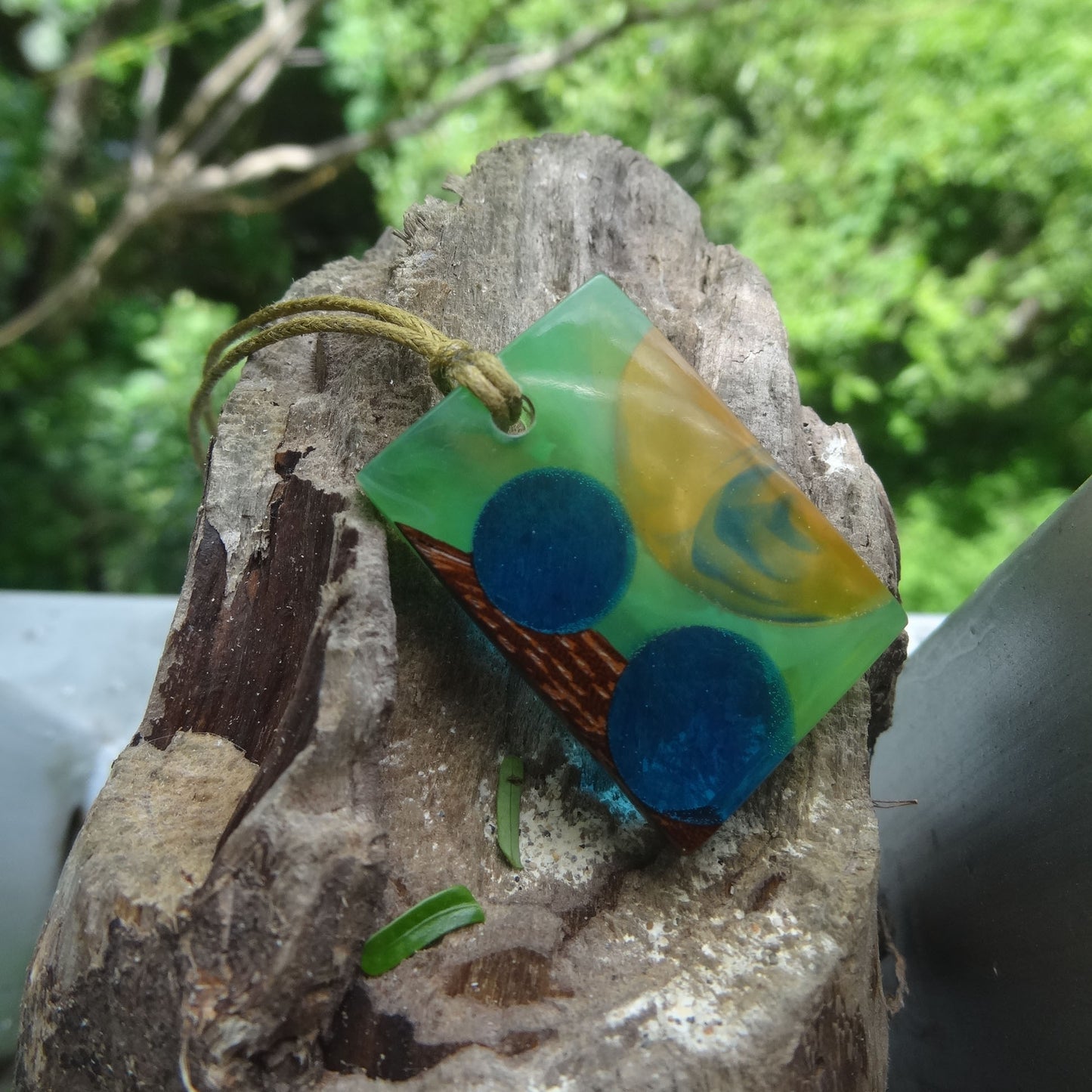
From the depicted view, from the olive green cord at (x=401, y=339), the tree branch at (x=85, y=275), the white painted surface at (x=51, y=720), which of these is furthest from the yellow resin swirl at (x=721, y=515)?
the tree branch at (x=85, y=275)

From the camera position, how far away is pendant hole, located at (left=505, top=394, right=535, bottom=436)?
2.36ft

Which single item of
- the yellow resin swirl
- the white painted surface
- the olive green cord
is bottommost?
the white painted surface

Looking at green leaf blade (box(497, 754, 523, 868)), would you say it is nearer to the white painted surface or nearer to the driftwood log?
the driftwood log

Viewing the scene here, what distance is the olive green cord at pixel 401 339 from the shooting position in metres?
0.70

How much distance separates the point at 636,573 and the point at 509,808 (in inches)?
9.0

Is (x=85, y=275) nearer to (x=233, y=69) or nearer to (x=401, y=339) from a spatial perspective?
(x=233, y=69)

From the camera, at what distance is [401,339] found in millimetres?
753

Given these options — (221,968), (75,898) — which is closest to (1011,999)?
(221,968)

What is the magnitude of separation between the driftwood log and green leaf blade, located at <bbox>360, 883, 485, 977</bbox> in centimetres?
1

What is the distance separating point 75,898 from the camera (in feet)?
2.05

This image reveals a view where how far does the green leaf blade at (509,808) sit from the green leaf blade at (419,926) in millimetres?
58

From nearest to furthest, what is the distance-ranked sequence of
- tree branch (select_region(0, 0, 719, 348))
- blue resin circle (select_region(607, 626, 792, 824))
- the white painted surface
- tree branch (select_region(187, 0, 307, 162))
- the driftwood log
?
1. the driftwood log
2. blue resin circle (select_region(607, 626, 792, 824))
3. the white painted surface
4. tree branch (select_region(0, 0, 719, 348))
5. tree branch (select_region(187, 0, 307, 162))

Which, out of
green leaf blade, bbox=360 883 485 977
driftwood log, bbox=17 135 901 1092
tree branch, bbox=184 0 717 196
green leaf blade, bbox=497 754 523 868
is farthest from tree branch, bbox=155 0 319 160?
green leaf blade, bbox=360 883 485 977

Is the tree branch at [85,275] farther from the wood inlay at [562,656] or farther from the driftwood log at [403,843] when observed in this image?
the wood inlay at [562,656]
